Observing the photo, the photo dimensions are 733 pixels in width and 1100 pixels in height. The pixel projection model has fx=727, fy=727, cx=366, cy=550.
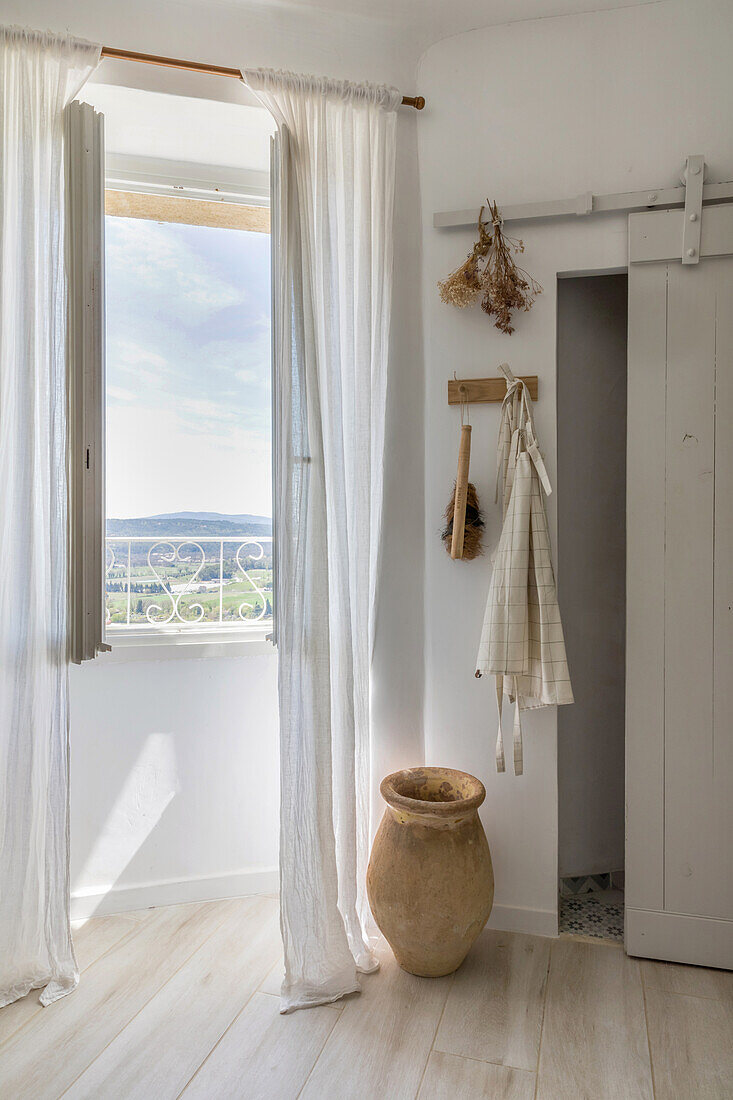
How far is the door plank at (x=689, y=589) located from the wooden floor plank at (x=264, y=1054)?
1013mm

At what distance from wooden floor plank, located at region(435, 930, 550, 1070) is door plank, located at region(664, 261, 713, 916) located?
16.8 inches

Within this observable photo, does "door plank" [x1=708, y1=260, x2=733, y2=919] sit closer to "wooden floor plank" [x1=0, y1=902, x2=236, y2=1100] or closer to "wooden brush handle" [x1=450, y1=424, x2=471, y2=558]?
"wooden brush handle" [x1=450, y1=424, x2=471, y2=558]

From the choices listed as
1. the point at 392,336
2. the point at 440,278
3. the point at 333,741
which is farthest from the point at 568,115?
the point at 333,741

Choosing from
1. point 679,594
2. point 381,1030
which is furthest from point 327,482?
point 381,1030

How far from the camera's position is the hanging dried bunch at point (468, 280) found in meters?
2.05

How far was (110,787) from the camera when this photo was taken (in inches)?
89.0

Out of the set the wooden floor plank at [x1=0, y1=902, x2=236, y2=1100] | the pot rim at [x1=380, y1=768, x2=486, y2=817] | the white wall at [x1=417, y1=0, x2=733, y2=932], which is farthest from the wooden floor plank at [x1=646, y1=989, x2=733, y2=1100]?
the wooden floor plank at [x1=0, y1=902, x2=236, y2=1100]

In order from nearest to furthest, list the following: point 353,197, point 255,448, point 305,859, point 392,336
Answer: point 305,859, point 353,197, point 392,336, point 255,448

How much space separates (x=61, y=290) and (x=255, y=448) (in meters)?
0.77

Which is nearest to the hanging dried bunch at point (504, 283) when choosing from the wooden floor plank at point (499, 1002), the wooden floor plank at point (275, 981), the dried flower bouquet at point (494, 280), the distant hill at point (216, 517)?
the dried flower bouquet at point (494, 280)

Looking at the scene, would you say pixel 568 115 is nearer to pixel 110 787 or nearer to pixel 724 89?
pixel 724 89

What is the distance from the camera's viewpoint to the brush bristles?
2086 mm

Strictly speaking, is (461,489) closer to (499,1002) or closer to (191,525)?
(191,525)

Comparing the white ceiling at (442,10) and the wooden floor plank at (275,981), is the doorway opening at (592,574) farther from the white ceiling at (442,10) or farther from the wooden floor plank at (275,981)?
the wooden floor plank at (275,981)
